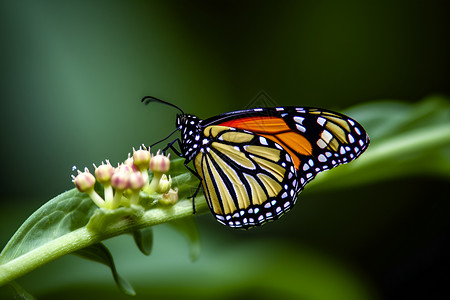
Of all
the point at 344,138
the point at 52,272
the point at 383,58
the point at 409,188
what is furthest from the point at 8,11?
the point at 409,188

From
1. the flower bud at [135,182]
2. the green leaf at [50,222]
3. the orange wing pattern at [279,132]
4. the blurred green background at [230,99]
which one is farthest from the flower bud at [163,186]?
the blurred green background at [230,99]

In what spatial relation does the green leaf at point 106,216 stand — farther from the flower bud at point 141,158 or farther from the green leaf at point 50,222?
the flower bud at point 141,158

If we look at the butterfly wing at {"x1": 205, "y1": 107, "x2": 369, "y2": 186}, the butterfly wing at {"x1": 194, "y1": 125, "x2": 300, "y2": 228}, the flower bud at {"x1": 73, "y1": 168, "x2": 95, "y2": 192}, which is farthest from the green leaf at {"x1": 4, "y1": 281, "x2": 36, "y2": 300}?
the butterfly wing at {"x1": 205, "y1": 107, "x2": 369, "y2": 186}

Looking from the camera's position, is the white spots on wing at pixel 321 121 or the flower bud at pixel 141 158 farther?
the white spots on wing at pixel 321 121

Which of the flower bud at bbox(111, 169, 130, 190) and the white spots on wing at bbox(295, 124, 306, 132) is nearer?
the flower bud at bbox(111, 169, 130, 190)

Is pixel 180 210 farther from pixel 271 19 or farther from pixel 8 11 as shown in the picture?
pixel 271 19

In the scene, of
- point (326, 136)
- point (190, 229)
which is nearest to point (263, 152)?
point (326, 136)

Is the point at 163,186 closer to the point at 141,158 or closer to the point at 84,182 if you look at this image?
the point at 141,158

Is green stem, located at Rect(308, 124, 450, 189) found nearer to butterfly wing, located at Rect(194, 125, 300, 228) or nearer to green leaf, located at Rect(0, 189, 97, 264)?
butterfly wing, located at Rect(194, 125, 300, 228)

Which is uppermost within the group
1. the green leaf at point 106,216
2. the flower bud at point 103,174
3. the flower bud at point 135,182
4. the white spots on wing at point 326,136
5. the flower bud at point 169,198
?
the white spots on wing at point 326,136
